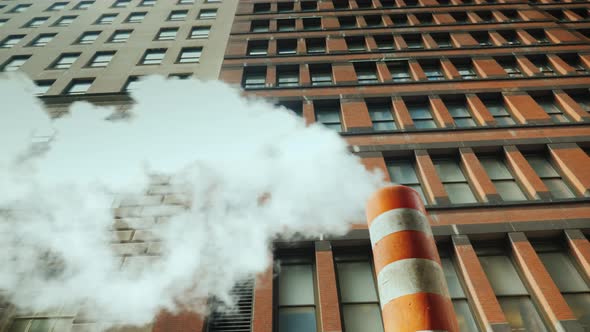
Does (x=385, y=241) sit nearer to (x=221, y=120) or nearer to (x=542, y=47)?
(x=221, y=120)

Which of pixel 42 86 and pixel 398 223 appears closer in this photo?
pixel 398 223

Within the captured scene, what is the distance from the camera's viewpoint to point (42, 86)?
15539 mm

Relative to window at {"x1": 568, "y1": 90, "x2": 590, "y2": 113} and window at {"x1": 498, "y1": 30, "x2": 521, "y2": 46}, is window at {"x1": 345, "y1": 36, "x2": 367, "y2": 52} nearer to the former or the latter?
window at {"x1": 498, "y1": 30, "x2": 521, "y2": 46}

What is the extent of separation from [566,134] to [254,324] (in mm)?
11098

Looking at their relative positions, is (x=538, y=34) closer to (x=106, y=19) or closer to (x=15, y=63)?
(x=106, y=19)

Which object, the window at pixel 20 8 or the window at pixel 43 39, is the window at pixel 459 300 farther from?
the window at pixel 20 8

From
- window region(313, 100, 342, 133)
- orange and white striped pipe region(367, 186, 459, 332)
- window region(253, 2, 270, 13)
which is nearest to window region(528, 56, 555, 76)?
window region(313, 100, 342, 133)

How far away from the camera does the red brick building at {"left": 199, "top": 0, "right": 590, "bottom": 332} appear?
789 cm

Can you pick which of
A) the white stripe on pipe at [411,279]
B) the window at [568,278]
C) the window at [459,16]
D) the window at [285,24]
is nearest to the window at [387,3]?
the window at [459,16]

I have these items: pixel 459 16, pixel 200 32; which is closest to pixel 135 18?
pixel 200 32

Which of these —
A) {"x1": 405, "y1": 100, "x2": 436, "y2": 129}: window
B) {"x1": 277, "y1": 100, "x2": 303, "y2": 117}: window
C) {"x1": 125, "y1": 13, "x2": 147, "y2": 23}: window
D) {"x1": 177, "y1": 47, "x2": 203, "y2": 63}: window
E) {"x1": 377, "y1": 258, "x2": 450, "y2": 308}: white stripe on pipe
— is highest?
{"x1": 125, "y1": 13, "x2": 147, "y2": 23}: window

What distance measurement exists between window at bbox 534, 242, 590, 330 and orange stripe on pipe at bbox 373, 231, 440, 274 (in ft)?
21.3

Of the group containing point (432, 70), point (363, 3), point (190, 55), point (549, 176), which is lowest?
point (549, 176)

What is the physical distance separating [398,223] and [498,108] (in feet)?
38.2
